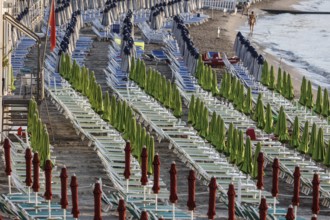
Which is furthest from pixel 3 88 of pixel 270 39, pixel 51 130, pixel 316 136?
pixel 270 39

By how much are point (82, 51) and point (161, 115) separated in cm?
1407

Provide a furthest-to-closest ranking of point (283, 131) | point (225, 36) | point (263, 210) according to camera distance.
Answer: point (225, 36) < point (283, 131) < point (263, 210)

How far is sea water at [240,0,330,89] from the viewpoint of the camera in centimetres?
5752

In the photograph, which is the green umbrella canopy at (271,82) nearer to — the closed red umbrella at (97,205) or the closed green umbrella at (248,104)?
the closed green umbrella at (248,104)

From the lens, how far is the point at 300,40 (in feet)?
222

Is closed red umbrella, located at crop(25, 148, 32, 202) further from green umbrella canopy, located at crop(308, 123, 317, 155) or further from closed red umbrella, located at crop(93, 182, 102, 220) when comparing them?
green umbrella canopy, located at crop(308, 123, 317, 155)

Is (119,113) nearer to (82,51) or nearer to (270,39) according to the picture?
(82,51)

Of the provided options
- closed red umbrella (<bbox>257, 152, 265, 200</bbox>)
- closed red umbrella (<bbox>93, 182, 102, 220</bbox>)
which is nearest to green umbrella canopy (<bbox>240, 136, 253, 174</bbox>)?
closed red umbrella (<bbox>257, 152, 265, 200</bbox>)

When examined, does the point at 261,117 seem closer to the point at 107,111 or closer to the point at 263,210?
the point at 107,111

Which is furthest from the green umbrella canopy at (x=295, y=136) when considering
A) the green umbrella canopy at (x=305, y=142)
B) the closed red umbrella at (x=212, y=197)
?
the closed red umbrella at (x=212, y=197)

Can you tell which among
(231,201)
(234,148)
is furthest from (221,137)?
(231,201)

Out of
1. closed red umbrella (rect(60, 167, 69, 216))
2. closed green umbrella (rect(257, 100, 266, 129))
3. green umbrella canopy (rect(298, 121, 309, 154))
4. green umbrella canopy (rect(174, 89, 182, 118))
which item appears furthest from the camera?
green umbrella canopy (rect(174, 89, 182, 118))

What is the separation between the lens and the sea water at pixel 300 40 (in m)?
57.5

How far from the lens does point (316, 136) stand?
30844 millimetres
